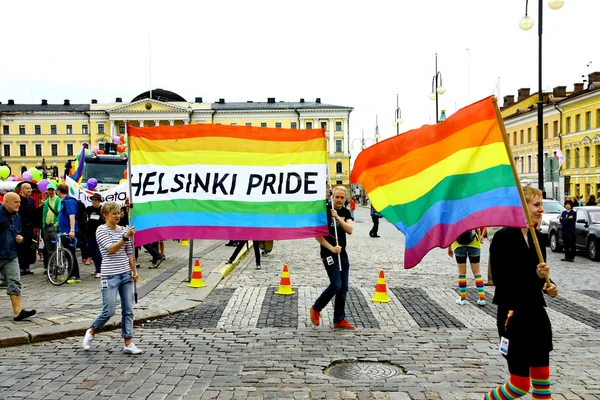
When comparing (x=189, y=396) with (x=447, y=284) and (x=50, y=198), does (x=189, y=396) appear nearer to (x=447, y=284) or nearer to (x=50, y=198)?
(x=447, y=284)

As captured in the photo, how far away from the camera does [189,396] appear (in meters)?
5.43

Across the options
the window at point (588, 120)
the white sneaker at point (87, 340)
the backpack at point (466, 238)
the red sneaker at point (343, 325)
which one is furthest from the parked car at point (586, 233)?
the window at point (588, 120)

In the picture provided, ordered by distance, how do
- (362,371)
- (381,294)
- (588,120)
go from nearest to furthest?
(362,371), (381,294), (588,120)

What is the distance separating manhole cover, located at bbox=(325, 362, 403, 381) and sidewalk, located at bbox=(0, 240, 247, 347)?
3440mm

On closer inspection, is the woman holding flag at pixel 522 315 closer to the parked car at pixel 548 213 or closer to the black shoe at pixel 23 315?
the black shoe at pixel 23 315

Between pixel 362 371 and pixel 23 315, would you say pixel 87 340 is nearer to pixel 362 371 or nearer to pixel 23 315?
pixel 23 315

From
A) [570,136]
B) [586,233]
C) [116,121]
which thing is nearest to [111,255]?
[586,233]

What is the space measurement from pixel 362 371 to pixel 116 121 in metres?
119

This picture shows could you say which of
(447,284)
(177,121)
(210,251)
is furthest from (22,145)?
(447,284)

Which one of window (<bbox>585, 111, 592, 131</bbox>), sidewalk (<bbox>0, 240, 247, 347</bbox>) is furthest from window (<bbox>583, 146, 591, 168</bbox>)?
sidewalk (<bbox>0, 240, 247, 347</bbox>)

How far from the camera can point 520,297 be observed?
4.31m

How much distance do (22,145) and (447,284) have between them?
121 m

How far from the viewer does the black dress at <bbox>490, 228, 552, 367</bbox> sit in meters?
4.23

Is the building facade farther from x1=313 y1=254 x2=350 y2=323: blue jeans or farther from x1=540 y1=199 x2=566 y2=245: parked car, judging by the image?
x1=313 y1=254 x2=350 y2=323: blue jeans
